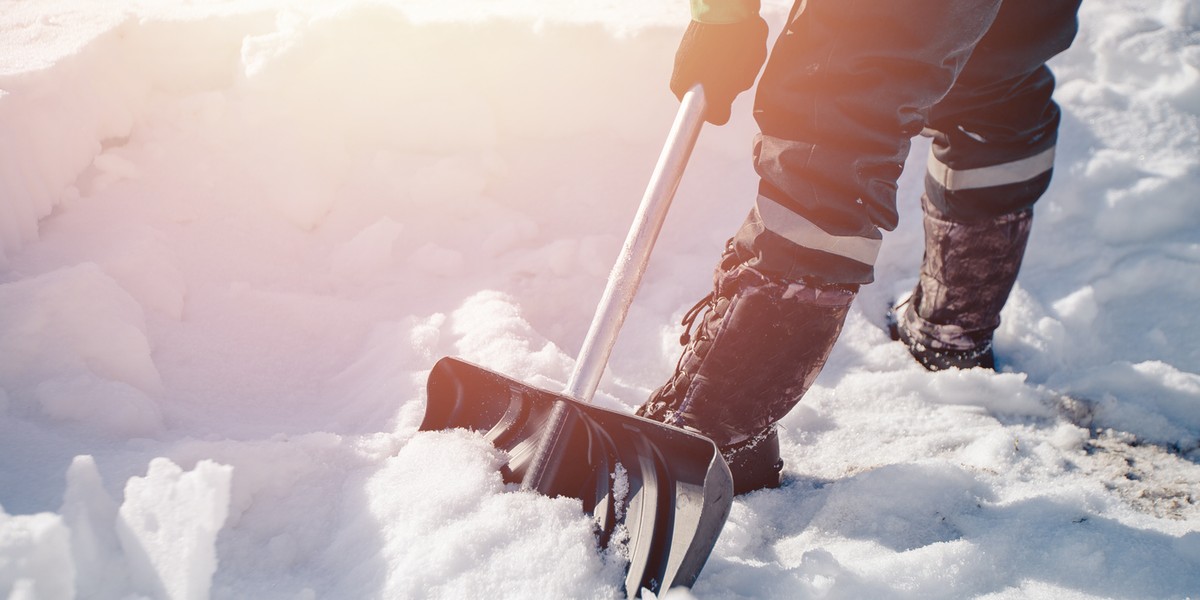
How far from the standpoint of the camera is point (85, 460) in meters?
0.92

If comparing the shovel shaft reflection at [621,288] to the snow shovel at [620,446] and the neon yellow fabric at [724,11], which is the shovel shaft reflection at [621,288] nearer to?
the snow shovel at [620,446]

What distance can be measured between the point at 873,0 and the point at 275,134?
165cm

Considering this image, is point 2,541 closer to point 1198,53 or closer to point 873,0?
point 873,0

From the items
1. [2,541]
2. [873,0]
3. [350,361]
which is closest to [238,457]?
[2,541]

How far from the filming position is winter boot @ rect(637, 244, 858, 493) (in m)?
1.13

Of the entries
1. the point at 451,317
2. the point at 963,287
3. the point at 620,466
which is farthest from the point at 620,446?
the point at 963,287

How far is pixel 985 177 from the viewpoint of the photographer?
1504 millimetres

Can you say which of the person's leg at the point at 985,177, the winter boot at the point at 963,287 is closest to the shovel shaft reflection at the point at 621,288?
the person's leg at the point at 985,177

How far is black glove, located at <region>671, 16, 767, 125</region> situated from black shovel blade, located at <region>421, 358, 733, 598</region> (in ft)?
2.03

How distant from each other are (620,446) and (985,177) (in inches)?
39.6

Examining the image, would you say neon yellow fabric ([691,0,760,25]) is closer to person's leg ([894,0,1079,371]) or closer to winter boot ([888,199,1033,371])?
person's leg ([894,0,1079,371])

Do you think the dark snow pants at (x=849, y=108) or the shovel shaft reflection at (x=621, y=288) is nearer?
the dark snow pants at (x=849, y=108)

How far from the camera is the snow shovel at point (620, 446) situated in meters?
0.99

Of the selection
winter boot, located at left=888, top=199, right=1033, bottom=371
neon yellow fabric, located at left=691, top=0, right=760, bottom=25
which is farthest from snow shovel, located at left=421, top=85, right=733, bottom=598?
winter boot, located at left=888, top=199, right=1033, bottom=371
